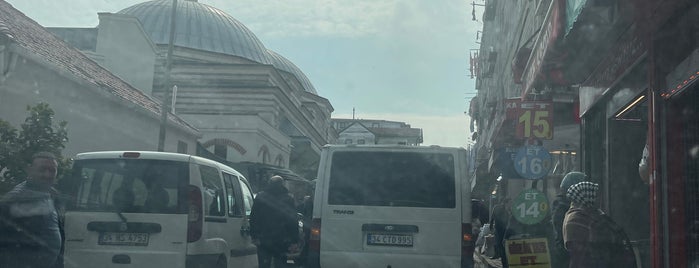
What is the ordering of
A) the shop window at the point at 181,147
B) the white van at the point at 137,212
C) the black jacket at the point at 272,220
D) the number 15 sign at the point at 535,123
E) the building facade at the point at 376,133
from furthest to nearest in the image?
the building facade at the point at 376,133, the shop window at the point at 181,147, the number 15 sign at the point at 535,123, the black jacket at the point at 272,220, the white van at the point at 137,212

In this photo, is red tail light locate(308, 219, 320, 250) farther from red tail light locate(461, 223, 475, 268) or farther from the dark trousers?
the dark trousers

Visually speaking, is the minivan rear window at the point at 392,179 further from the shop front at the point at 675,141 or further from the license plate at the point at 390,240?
the shop front at the point at 675,141

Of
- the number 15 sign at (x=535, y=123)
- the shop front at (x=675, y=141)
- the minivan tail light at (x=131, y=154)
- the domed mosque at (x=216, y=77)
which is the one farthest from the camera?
the domed mosque at (x=216, y=77)

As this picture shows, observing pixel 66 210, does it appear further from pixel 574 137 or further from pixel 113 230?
pixel 574 137

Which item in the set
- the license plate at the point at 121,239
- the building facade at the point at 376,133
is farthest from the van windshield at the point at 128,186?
the building facade at the point at 376,133

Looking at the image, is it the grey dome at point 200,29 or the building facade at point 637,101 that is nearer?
the building facade at point 637,101

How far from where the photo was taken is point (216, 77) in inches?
1927

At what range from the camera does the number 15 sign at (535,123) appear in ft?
43.5

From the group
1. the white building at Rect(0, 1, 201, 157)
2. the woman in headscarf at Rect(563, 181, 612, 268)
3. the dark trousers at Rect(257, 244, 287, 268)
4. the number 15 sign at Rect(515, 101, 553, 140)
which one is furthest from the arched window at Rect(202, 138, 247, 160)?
the woman in headscarf at Rect(563, 181, 612, 268)

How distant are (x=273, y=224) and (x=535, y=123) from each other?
548cm

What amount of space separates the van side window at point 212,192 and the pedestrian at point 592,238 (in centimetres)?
399

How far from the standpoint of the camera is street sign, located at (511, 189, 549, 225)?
412 inches

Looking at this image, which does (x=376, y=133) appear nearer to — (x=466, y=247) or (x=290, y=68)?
(x=290, y=68)

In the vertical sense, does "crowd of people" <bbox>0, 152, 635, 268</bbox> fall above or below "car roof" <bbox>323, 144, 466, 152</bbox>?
below
